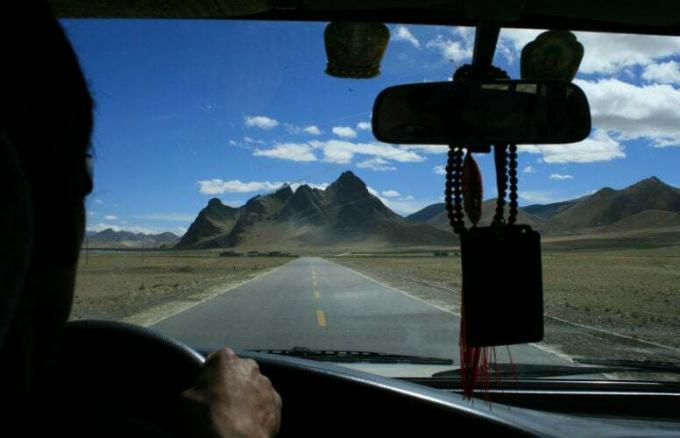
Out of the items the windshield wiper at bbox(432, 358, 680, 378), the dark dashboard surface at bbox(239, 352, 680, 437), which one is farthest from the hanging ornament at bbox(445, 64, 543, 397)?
the windshield wiper at bbox(432, 358, 680, 378)

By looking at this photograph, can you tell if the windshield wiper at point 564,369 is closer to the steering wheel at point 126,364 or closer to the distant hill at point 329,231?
the steering wheel at point 126,364

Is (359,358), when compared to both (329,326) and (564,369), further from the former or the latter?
(329,326)

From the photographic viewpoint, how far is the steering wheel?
2131mm

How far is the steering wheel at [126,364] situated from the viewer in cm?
213

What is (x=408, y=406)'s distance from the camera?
8.65 ft

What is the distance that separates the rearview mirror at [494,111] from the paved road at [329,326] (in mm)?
3939

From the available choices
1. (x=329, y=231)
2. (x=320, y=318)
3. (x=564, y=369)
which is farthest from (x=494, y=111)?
(x=329, y=231)

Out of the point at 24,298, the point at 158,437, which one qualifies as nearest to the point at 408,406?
the point at 158,437

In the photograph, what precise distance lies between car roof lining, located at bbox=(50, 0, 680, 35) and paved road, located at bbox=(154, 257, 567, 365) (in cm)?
372

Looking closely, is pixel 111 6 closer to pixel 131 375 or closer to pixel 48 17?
pixel 131 375

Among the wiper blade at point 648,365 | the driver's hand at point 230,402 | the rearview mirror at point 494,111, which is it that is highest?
the rearview mirror at point 494,111

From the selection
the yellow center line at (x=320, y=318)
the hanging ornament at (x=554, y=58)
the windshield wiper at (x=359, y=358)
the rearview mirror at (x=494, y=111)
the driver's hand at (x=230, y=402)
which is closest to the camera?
the driver's hand at (x=230, y=402)

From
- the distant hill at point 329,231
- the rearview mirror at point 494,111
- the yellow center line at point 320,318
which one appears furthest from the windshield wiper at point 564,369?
the distant hill at point 329,231

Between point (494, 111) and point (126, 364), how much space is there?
1.52 metres
